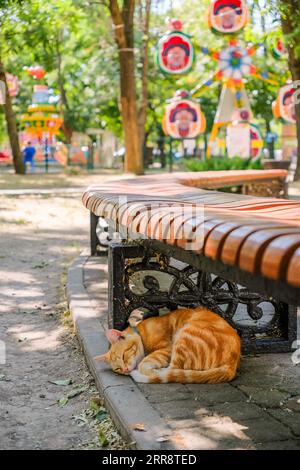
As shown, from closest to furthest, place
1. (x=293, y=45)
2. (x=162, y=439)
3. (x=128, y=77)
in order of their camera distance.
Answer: (x=162, y=439) < (x=293, y=45) < (x=128, y=77)

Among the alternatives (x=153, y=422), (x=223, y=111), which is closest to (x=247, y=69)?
(x=223, y=111)

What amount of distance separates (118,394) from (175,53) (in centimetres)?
1510

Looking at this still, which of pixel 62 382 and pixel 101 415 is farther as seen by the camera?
pixel 62 382

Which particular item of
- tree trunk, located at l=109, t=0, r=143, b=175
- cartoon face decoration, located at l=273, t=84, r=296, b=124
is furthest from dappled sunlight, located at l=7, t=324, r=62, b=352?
cartoon face decoration, located at l=273, t=84, r=296, b=124

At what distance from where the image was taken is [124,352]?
12.7 ft

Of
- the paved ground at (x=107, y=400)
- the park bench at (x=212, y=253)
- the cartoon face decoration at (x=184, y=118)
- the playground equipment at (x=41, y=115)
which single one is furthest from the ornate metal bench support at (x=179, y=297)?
the playground equipment at (x=41, y=115)

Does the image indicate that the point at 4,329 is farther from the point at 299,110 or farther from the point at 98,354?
the point at 299,110

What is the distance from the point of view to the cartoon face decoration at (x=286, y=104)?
17875 millimetres

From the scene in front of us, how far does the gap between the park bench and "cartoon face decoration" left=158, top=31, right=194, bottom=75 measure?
12700mm

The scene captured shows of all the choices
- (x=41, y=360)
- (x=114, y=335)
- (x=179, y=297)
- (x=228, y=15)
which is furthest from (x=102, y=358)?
(x=228, y=15)

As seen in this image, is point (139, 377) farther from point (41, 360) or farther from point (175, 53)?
point (175, 53)

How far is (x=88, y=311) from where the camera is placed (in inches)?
209

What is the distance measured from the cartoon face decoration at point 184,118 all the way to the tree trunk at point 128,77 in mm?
1212

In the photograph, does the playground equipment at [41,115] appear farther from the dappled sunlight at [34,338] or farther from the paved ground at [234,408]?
the paved ground at [234,408]
